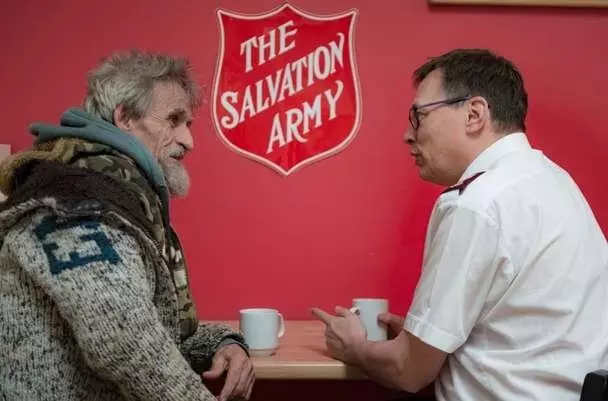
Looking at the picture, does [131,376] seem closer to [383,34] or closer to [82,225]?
[82,225]

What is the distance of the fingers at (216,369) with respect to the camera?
130cm

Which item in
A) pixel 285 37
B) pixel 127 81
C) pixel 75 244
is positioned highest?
pixel 285 37

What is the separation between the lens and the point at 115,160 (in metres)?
1.15

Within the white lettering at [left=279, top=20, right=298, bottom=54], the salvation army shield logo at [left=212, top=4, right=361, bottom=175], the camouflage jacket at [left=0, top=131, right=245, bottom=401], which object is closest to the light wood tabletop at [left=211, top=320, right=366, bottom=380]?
the camouflage jacket at [left=0, top=131, right=245, bottom=401]

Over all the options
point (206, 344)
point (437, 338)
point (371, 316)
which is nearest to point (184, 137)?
point (206, 344)

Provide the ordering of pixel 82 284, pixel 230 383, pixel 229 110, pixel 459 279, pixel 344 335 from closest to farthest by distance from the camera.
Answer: pixel 82 284 < pixel 459 279 < pixel 230 383 < pixel 344 335 < pixel 229 110

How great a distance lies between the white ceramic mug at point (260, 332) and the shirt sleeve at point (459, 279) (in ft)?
1.19

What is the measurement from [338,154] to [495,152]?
697mm

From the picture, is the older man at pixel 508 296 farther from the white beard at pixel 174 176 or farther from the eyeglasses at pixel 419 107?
the white beard at pixel 174 176

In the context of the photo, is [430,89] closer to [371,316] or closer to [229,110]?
[371,316]

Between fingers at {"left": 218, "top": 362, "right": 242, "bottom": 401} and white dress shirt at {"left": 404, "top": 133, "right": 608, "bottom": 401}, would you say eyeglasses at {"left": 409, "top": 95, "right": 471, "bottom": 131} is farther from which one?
fingers at {"left": 218, "top": 362, "right": 242, "bottom": 401}

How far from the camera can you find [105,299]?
0.98 meters

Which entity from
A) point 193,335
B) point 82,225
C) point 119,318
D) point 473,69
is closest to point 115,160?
point 82,225

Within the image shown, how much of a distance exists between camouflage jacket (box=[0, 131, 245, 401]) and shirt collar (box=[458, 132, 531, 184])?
0.62 m
